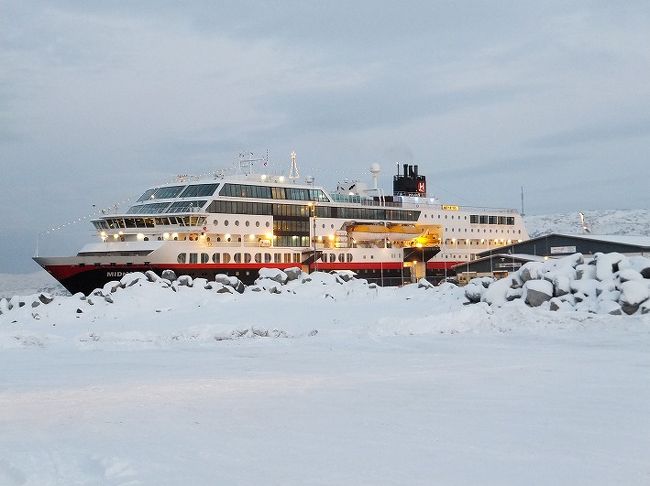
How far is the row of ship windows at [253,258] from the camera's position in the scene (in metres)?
47.8

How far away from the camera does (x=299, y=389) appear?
8.99m

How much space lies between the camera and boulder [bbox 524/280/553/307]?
19656 mm

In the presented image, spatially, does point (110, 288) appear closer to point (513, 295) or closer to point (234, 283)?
point (234, 283)

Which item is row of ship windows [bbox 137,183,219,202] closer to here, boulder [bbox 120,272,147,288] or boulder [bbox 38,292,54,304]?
boulder [bbox 120,272,147,288]

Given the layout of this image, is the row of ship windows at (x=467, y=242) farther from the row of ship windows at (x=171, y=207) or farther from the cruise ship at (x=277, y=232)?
the row of ship windows at (x=171, y=207)

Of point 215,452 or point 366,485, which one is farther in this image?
point 215,452

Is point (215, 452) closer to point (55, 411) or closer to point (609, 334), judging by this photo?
point (55, 411)

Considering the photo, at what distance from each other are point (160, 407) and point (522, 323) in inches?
475

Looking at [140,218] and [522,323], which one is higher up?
[140,218]

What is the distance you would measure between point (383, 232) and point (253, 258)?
49.9ft

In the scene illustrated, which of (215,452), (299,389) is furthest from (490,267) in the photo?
(215,452)

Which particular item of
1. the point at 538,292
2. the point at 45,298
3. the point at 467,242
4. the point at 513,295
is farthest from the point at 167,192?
the point at 538,292

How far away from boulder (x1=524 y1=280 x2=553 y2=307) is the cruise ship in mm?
31262

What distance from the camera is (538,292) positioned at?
64.5 feet
